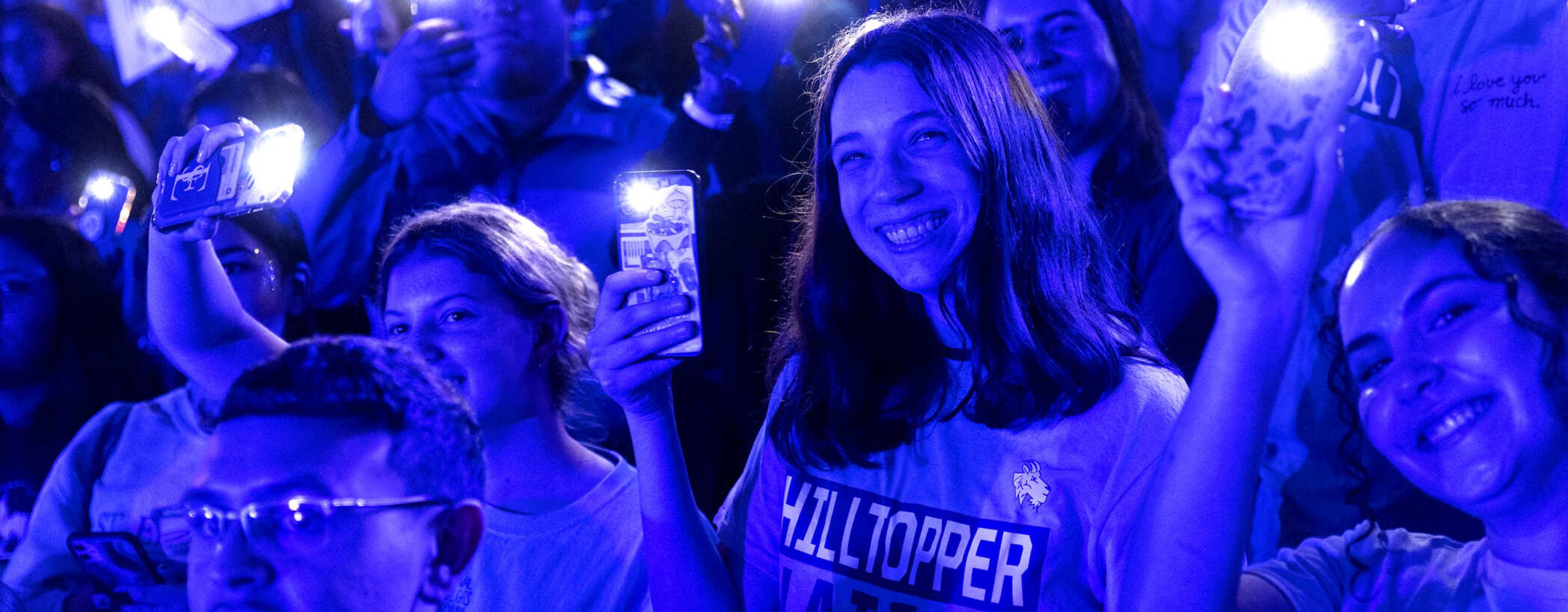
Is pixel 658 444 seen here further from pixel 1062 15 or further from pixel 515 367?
pixel 1062 15

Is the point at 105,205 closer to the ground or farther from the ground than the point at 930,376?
closer to the ground

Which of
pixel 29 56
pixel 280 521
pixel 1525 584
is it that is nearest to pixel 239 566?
pixel 280 521

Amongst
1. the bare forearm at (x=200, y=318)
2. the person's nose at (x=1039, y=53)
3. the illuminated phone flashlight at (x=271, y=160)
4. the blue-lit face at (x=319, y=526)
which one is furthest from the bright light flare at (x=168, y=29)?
the person's nose at (x=1039, y=53)

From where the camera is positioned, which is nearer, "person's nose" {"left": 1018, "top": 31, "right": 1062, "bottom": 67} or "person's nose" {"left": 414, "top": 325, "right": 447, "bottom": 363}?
"person's nose" {"left": 1018, "top": 31, "right": 1062, "bottom": 67}

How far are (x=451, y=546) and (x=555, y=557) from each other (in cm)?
55

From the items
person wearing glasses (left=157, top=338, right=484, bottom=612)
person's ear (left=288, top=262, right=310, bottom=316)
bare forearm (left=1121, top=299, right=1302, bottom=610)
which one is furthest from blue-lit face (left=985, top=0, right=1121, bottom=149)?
person's ear (left=288, top=262, right=310, bottom=316)

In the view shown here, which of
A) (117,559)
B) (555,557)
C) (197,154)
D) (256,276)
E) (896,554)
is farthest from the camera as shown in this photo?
(256,276)

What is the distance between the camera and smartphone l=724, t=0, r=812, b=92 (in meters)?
2.14

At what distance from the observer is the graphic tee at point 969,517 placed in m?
1.50

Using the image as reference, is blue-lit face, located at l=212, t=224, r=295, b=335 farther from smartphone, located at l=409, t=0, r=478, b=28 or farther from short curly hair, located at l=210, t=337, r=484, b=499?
short curly hair, located at l=210, t=337, r=484, b=499

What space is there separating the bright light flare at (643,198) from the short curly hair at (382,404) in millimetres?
480

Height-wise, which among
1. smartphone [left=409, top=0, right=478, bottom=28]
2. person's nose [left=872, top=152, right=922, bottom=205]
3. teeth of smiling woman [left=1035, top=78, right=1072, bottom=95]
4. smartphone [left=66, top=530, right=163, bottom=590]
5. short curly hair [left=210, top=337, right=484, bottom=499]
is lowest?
smartphone [left=66, top=530, right=163, bottom=590]

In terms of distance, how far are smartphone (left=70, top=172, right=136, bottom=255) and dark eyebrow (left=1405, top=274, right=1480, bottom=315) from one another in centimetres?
287

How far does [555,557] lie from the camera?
2.06 metres
